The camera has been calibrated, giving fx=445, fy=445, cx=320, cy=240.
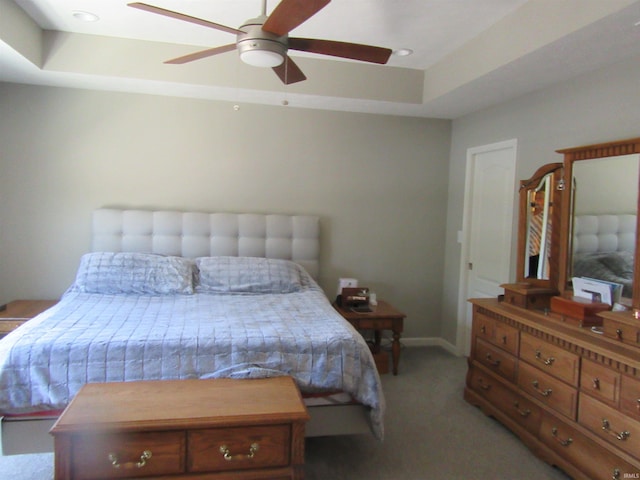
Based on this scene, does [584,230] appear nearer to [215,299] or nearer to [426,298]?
[426,298]

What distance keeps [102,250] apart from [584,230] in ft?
11.9

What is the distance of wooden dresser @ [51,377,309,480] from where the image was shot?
5.90ft

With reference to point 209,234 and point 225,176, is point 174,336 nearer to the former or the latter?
point 209,234

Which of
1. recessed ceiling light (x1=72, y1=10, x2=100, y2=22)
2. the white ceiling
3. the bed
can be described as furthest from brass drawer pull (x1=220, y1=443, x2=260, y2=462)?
recessed ceiling light (x1=72, y1=10, x2=100, y2=22)

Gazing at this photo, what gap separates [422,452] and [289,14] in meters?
2.45

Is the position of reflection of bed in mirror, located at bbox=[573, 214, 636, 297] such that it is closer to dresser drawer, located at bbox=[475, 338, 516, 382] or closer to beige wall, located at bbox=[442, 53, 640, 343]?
beige wall, located at bbox=[442, 53, 640, 343]

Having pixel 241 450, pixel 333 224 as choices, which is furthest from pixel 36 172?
pixel 241 450

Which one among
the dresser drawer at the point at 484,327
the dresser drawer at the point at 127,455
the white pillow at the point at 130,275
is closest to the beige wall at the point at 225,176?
the white pillow at the point at 130,275

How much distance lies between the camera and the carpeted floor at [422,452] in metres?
2.42

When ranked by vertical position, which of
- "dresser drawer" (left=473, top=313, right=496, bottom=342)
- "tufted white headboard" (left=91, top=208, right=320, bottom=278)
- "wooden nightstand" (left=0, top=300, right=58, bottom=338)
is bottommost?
"wooden nightstand" (left=0, top=300, right=58, bottom=338)

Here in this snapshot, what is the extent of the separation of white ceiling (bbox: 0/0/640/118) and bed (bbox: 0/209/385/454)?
1226 mm

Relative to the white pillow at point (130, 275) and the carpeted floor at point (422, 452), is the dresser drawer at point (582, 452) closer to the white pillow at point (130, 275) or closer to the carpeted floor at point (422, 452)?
the carpeted floor at point (422, 452)

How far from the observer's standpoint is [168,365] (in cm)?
227

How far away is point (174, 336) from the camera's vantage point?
2.37 metres
